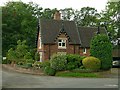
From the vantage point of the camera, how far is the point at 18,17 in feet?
230

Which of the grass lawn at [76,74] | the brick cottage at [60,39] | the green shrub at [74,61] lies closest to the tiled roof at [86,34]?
the brick cottage at [60,39]

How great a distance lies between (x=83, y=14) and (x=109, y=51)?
162 feet

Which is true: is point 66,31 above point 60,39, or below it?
above

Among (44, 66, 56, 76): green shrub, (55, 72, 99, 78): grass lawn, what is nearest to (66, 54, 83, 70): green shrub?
(55, 72, 99, 78): grass lawn

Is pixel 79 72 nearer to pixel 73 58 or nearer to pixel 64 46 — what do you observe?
pixel 73 58

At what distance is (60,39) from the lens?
5081 centimetres

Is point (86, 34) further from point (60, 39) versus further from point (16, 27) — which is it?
point (16, 27)

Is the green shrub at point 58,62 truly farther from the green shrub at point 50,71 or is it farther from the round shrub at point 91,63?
the round shrub at point 91,63

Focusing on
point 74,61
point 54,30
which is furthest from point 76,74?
point 54,30

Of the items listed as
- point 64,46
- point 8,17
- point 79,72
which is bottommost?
point 79,72

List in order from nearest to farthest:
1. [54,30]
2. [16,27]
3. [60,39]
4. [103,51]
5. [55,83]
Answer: [55,83]
[103,51]
[60,39]
[54,30]
[16,27]

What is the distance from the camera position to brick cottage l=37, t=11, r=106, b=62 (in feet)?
166

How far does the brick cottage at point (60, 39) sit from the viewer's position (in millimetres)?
50688

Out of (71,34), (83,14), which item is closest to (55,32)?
(71,34)
